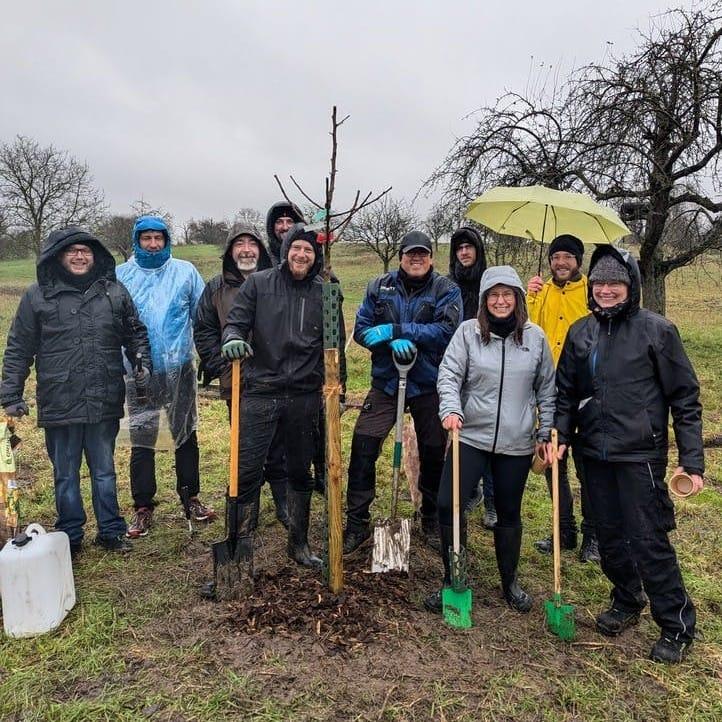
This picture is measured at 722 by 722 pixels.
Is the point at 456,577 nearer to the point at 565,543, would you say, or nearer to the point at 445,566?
the point at 445,566

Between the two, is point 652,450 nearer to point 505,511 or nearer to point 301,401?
point 505,511

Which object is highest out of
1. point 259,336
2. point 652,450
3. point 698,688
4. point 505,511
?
point 259,336

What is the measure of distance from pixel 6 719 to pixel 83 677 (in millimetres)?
330

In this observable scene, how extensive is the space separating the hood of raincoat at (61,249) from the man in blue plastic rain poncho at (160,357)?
0.36m

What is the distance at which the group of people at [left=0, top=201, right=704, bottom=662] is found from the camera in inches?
114

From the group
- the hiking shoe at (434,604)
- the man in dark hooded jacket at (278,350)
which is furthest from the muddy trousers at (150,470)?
the hiking shoe at (434,604)

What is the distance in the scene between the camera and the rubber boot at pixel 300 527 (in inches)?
148

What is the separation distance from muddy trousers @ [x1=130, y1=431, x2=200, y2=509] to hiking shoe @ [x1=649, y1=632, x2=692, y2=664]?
314 cm

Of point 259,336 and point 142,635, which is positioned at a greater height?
point 259,336

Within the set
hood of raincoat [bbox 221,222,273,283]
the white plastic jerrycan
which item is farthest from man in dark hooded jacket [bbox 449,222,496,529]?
the white plastic jerrycan

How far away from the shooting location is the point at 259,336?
347 centimetres

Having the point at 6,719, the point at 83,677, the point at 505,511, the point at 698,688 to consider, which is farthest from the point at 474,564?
the point at 6,719

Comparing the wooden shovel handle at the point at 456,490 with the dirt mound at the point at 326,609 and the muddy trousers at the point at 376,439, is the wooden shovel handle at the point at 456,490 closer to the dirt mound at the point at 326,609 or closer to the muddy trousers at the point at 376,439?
the dirt mound at the point at 326,609

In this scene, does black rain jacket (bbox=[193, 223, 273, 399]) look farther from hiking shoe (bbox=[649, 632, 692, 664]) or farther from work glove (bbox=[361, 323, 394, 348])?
hiking shoe (bbox=[649, 632, 692, 664])
